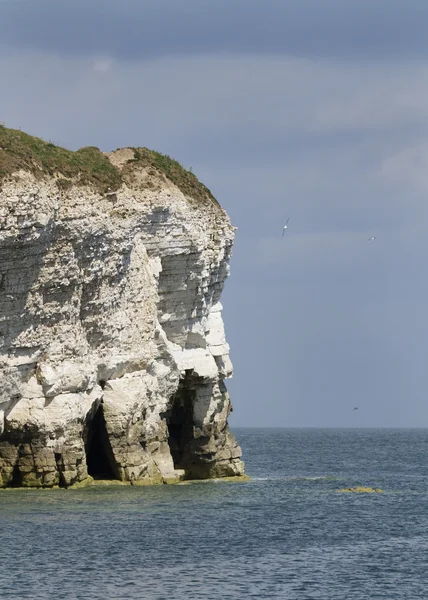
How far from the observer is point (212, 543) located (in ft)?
158

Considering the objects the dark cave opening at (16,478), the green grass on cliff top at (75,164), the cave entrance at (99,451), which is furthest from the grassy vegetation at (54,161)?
the dark cave opening at (16,478)

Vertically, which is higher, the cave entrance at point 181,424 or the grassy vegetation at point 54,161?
the grassy vegetation at point 54,161

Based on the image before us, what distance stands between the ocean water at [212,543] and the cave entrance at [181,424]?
11.9 ft

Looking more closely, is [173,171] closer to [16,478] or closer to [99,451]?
[99,451]

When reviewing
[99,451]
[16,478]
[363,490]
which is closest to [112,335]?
[99,451]

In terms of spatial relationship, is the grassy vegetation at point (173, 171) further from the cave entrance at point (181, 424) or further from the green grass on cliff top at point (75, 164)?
the cave entrance at point (181, 424)

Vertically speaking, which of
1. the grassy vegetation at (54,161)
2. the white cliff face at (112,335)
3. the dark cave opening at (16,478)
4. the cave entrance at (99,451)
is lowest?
the dark cave opening at (16,478)

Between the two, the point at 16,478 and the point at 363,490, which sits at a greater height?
the point at 16,478

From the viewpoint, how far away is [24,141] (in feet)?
201

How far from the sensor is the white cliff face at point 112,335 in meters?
58.0

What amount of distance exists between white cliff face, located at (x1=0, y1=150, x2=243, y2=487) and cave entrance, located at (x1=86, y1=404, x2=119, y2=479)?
0.27 feet

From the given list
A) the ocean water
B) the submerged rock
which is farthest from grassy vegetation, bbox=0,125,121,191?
the submerged rock

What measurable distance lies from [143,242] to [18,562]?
26.1 m

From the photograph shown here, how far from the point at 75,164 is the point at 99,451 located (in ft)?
46.9
